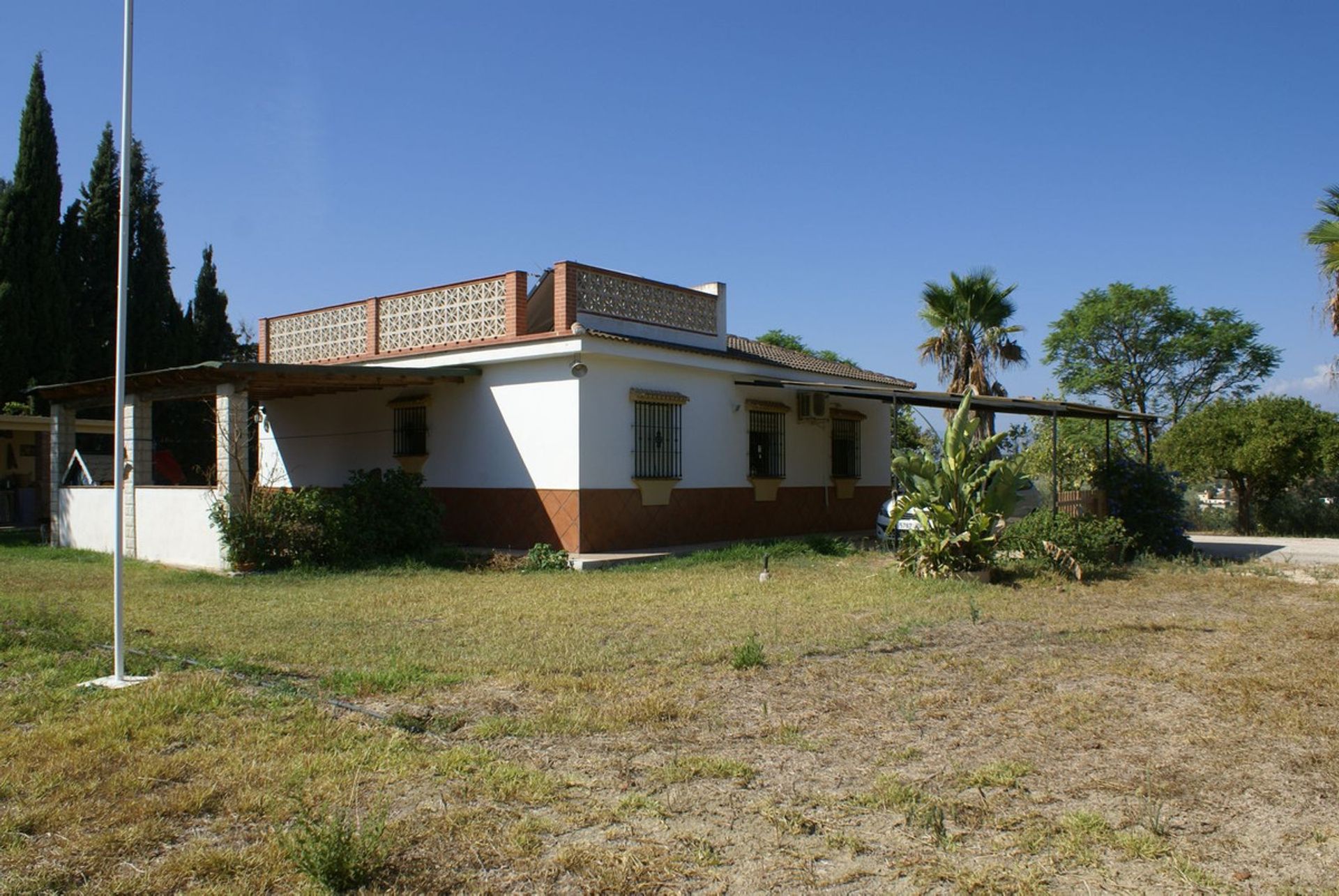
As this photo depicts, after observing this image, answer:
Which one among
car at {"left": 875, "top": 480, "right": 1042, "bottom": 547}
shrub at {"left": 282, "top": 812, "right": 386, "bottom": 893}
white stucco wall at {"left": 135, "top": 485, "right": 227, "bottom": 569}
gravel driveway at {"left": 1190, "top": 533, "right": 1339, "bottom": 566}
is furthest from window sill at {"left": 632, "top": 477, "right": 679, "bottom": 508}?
shrub at {"left": 282, "top": 812, "right": 386, "bottom": 893}

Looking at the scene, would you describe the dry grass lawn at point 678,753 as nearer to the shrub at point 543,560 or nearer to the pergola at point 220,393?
the pergola at point 220,393

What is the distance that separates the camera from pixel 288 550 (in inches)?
550

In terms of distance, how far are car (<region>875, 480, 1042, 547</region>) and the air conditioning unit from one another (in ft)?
6.94

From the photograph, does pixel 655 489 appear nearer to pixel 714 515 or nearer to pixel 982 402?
pixel 714 515

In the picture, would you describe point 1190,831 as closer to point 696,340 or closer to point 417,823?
point 417,823

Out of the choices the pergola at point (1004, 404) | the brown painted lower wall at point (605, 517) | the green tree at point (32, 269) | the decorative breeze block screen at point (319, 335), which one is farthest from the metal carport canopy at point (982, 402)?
the green tree at point (32, 269)

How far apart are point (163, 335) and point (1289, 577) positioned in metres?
27.2

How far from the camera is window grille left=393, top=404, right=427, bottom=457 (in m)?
17.1

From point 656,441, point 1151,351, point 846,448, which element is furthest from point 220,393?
point 1151,351

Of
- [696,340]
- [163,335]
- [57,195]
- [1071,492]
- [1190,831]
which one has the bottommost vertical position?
[1190,831]

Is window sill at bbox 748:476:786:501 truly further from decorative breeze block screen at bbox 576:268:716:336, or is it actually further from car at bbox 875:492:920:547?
decorative breeze block screen at bbox 576:268:716:336

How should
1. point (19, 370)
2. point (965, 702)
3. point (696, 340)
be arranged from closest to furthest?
point (965, 702) < point (696, 340) < point (19, 370)

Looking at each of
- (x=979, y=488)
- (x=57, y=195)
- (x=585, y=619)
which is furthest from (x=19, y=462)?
(x=979, y=488)

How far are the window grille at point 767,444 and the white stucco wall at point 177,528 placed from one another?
8943 millimetres
